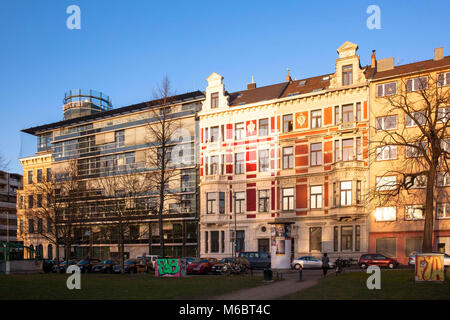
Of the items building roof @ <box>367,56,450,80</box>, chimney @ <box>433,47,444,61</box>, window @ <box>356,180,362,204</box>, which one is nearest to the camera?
building roof @ <box>367,56,450,80</box>

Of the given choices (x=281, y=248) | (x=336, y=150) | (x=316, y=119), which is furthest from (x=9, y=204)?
(x=281, y=248)

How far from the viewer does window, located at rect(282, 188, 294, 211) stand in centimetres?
5422

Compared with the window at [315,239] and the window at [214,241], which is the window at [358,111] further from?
the window at [214,241]

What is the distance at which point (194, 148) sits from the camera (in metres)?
63.2

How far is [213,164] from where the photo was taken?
58.8 metres

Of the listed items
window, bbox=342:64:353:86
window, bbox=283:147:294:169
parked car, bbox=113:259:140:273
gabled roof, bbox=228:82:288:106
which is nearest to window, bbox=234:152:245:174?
window, bbox=283:147:294:169

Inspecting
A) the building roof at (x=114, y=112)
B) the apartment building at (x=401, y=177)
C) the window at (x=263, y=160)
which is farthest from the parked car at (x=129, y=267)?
the apartment building at (x=401, y=177)

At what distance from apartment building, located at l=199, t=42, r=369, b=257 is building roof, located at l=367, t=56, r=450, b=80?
155cm

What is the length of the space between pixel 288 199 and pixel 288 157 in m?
4.45

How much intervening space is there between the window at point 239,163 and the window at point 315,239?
1029 centimetres

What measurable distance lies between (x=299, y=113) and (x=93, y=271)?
26.2 m

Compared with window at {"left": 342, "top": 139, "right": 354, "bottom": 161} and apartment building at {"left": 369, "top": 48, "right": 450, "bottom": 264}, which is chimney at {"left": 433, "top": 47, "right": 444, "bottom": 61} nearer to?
apartment building at {"left": 369, "top": 48, "right": 450, "bottom": 264}
